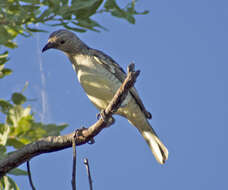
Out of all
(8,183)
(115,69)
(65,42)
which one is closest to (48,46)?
(65,42)

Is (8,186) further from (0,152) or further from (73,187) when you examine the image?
(73,187)

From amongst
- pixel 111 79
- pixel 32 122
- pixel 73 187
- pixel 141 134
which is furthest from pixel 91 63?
pixel 73 187

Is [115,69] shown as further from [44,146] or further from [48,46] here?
[44,146]

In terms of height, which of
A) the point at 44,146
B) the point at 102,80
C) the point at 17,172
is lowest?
the point at 17,172

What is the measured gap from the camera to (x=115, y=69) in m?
4.59

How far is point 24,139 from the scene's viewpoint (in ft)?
11.3

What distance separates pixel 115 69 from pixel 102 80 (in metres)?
0.30

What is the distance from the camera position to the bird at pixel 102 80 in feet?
14.4

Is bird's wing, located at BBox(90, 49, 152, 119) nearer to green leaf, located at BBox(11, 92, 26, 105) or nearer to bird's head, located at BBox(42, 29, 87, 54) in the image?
bird's head, located at BBox(42, 29, 87, 54)

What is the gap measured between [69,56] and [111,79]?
0.76 meters

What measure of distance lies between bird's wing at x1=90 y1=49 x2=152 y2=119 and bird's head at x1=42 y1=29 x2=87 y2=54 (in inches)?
8.6

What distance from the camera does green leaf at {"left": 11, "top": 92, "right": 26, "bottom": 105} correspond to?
12.3 ft

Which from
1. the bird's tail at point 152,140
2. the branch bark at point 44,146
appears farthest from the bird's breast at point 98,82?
the branch bark at point 44,146

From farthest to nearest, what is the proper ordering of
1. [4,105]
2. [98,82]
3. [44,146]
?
[98,82] < [4,105] < [44,146]
